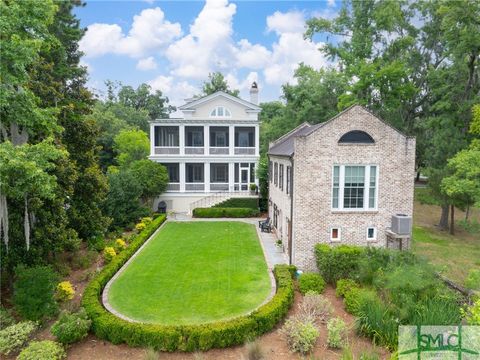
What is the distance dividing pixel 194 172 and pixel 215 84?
28336mm

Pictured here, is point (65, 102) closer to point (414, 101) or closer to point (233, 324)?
point (233, 324)

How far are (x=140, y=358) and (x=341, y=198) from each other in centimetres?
1020

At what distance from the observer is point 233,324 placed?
30.8 feet

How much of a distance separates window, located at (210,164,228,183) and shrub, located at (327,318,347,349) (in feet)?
73.1

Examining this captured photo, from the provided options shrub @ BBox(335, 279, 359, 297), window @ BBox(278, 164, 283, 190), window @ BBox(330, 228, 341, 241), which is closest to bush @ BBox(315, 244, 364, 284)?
shrub @ BBox(335, 279, 359, 297)

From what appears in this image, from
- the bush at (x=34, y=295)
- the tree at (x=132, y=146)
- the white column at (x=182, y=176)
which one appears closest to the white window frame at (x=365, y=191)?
the bush at (x=34, y=295)

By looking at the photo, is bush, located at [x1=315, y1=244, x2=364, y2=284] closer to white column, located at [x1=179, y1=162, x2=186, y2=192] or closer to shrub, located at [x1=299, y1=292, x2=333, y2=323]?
A: shrub, located at [x1=299, y1=292, x2=333, y2=323]

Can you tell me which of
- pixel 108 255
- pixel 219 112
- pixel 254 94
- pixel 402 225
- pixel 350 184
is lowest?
pixel 108 255

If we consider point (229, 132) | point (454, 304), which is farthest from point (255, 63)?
point (454, 304)

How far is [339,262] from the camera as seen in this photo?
1320 centimetres

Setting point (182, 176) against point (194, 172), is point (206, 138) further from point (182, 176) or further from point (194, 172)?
point (182, 176)

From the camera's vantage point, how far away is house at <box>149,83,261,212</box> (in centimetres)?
2989

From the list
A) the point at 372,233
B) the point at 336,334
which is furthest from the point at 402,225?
the point at 336,334

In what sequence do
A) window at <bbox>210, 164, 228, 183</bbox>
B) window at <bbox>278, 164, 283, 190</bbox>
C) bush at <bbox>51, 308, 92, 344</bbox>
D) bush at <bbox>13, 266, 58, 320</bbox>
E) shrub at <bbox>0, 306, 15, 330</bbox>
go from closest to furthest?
bush at <bbox>51, 308, 92, 344</bbox>, shrub at <bbox>0, 306, 15, 330</bbox>, bush at <bbox>13, 266, 58, 320</bbox>, window at <bbox>278, 164, 283, 190</bbox>, window at <bbox>210, 164, 228, 183</bbox>
